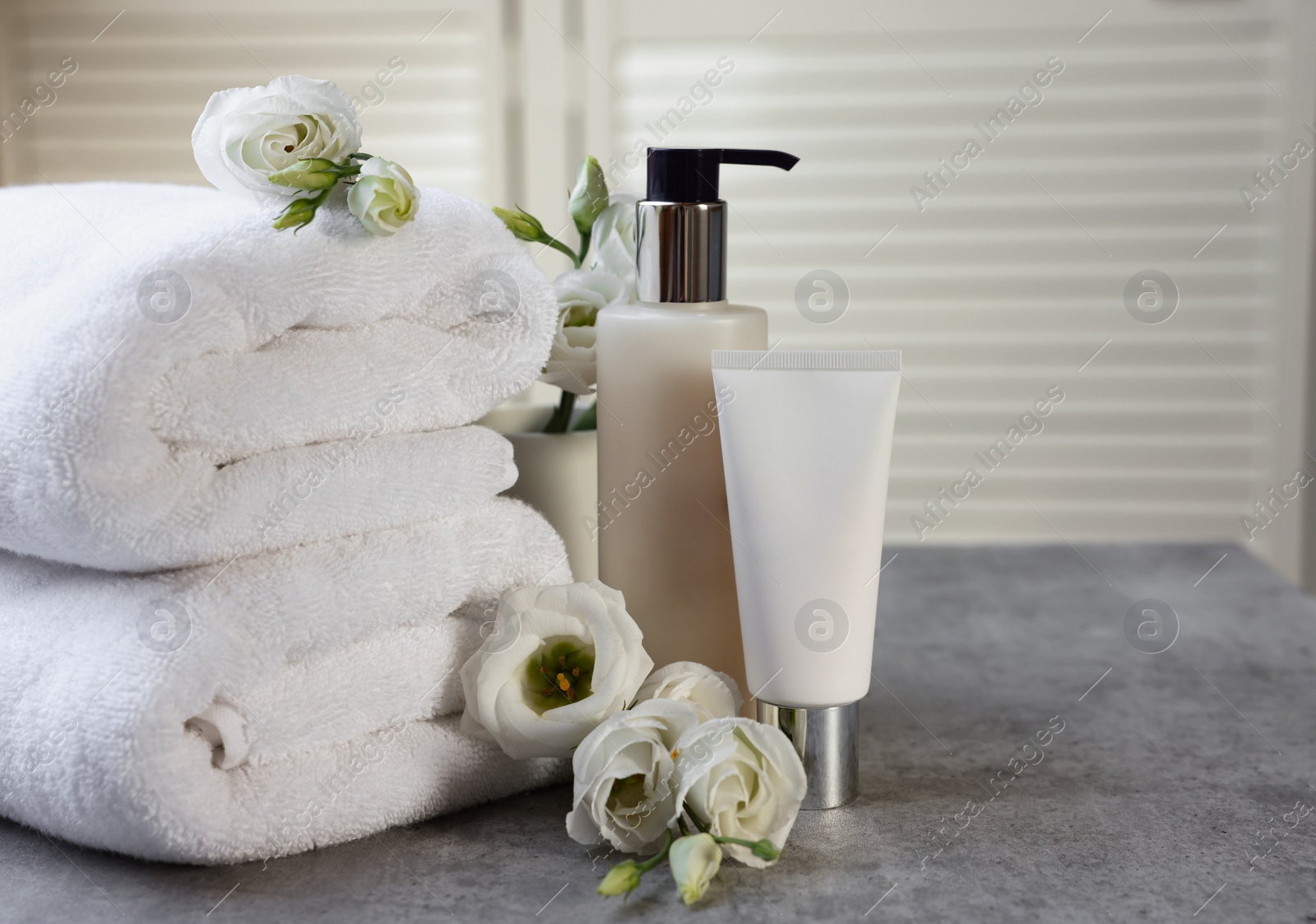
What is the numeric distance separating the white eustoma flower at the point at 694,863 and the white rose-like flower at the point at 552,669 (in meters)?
0.07

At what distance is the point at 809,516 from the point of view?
454 mm

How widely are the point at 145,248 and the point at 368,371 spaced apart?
0.09 metres

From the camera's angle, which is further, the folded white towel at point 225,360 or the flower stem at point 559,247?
the flower stem at point 559,247

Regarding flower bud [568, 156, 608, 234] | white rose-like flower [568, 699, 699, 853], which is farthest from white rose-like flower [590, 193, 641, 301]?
white rose-like flower [568, 699, 699, 853]

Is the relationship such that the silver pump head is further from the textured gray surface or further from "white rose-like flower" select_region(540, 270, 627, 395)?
the textured gray surface

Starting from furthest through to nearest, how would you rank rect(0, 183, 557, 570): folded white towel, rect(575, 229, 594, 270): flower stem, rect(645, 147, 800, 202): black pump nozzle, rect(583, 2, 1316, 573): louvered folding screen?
rect(583, 2, 1316, 573): louvered folding screen
rect(575, 229, 594, 270): flower stem
rect(645, 147, 800, 202): black pump nozzle
rect(0, 183, 557, 570): folded white towel

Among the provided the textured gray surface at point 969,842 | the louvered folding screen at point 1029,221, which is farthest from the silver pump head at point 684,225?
the louvered folding screen at point 1029,221

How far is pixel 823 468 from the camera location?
0.45 metres

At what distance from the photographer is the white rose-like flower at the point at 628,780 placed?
41cm

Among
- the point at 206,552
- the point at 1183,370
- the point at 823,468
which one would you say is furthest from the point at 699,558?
the point at 1183,370

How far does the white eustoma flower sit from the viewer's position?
0.38 meters

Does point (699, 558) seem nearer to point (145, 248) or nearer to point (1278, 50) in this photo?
point (145, 248)

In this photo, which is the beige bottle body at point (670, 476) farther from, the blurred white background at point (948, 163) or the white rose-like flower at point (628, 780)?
the blurred white background at point (948, 163)

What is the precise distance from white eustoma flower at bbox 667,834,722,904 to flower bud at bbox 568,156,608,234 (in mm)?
313
